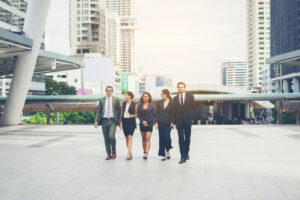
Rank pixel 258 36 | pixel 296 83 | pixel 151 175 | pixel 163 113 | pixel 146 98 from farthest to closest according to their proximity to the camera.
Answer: pixel 258 36, pixel 296 83, pixel 146 98, pixel 163 113, pixel 151 175

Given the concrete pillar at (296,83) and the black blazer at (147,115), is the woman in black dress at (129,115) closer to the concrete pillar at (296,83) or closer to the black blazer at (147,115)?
the black blazer at (147,115)

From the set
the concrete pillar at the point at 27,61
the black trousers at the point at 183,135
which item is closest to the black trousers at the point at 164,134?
the black trousers at the point at 183,135

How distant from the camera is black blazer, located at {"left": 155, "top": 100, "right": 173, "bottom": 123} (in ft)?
24.7

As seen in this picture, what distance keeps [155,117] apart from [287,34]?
9281 centimetres

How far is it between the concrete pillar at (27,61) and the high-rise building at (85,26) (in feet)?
346

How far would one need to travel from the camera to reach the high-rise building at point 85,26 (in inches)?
4835

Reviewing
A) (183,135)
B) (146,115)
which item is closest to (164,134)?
(183,135)

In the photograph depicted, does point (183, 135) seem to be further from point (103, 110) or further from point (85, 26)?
point (85, 26)

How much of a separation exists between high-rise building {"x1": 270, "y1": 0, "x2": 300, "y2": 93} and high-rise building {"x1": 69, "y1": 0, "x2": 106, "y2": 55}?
6214 cm

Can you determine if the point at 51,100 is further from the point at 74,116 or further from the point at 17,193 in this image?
the point at 74,116

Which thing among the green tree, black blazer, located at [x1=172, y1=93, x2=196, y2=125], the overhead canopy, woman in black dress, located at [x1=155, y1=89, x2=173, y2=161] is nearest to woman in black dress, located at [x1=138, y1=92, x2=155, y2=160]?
woman in black dress, located at [x1=155, y1=89, x2=173, y2=161]

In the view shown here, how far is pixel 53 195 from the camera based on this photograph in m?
4.92

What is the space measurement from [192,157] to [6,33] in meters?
9.86

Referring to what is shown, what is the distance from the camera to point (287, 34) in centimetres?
9056
